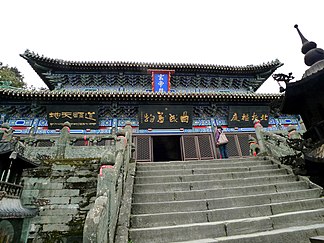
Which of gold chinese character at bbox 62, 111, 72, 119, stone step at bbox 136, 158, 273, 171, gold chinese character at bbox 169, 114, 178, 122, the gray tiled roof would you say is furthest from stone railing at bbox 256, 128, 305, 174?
gold chinese character at bbox 62, 111, 72, 119

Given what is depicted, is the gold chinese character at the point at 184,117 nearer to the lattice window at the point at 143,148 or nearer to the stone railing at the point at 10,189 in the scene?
the lattice window at the point at 143,148

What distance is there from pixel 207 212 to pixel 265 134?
18.1ft

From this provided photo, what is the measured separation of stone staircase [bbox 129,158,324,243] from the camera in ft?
10.9

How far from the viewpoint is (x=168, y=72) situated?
526 inches

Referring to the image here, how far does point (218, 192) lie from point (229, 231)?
1291 millimetres

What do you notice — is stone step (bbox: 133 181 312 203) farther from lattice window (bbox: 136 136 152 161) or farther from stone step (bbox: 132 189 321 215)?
lattice window (bbox: 136 136 152 161)

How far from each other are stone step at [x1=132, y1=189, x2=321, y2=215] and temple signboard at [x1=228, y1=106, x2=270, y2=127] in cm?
706

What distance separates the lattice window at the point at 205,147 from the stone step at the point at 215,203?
5851 millimetres

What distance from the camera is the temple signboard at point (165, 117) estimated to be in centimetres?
1097

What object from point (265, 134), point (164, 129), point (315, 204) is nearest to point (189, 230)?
point (315, 204)

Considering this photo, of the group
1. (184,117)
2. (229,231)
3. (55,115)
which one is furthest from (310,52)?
(55,115)

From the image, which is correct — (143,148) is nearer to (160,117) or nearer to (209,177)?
(160,117)

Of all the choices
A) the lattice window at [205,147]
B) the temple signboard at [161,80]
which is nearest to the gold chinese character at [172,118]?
the lattice window at [205,147]

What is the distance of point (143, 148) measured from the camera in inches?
416
